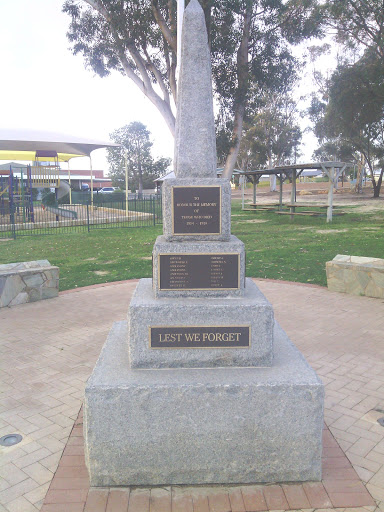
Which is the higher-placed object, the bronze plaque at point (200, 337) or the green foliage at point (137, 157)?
the green foliage at point (137, 157)

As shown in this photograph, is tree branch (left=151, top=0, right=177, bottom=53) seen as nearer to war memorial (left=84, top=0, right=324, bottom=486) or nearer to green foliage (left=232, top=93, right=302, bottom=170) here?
war memorial (left=84, top=0, right=324, bottom=486)

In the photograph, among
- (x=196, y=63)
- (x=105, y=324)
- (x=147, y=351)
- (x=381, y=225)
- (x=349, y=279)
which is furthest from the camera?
A: (x=381, y=225)

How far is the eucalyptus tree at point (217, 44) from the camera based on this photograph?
59.5ft

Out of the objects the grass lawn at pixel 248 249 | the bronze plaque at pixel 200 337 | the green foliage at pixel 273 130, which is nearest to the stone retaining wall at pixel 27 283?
the grass lawn at pixel 248 249

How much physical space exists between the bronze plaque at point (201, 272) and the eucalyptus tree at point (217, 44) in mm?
16326

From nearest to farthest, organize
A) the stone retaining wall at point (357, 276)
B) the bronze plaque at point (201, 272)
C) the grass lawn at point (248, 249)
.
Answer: the bronze plaque at point (201, 272) → the stone retaining wall at point (357, 276) → the grass lawn at point (248, 249)

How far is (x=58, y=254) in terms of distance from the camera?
12.6 metres

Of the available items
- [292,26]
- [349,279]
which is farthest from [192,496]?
[292,26]

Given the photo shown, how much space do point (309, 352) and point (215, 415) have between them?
102 inches

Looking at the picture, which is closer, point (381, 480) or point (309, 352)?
point (381, 480)

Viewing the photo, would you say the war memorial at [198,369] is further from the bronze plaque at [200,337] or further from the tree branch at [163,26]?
the tree branch at [163,26]

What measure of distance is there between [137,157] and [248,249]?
4247cm

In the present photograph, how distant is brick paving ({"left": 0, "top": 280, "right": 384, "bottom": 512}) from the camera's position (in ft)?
9.53

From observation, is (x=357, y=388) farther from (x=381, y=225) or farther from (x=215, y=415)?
(x=381, y=225)
